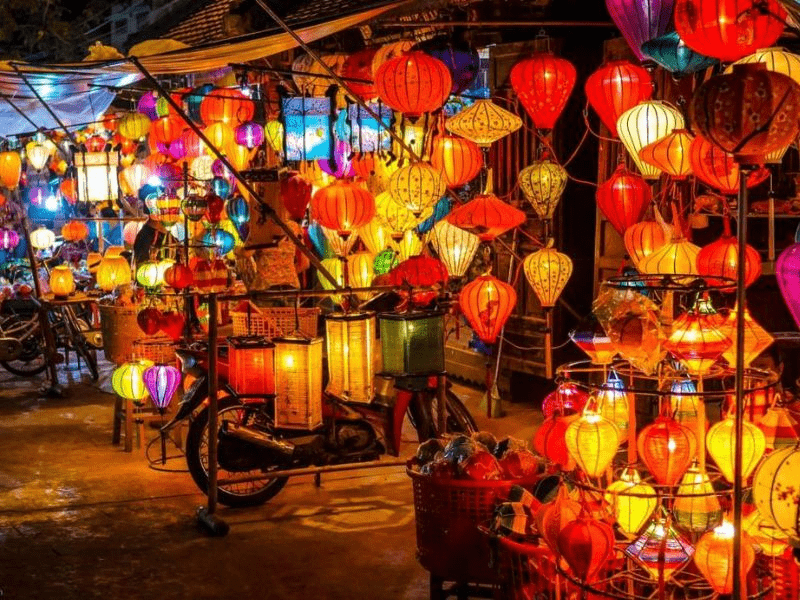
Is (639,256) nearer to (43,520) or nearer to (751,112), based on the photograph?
(751,112)

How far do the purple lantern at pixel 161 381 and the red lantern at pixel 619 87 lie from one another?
12.6 feet

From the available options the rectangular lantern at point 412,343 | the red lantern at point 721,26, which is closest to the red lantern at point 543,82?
the rectangular lantern at point 412,343

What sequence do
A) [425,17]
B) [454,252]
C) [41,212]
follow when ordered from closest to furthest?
[454,252] → [425,17] → [41,212]

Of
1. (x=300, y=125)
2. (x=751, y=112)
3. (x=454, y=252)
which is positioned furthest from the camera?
(x=300, y=125)

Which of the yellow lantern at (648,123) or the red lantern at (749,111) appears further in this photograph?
the yellow lantern at (648,123)

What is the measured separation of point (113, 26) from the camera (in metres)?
27.1

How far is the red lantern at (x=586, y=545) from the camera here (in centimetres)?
425

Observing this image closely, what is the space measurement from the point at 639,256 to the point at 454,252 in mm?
1657

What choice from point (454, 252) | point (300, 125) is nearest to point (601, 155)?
point (454, 252)

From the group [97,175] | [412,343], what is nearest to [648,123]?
[412,343]

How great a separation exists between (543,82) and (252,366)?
2.79 metres

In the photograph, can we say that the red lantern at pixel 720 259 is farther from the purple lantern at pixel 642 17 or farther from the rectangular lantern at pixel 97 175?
the rectangular lantern at pixel 97 175

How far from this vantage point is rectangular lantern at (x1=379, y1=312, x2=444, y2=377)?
291 inches

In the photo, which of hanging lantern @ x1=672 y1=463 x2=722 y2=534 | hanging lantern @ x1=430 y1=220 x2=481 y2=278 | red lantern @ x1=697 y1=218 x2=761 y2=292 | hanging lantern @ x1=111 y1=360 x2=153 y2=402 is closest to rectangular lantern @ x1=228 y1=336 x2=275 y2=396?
hanging lantern @ x1=111 y1=360 x2=153 y2=402
